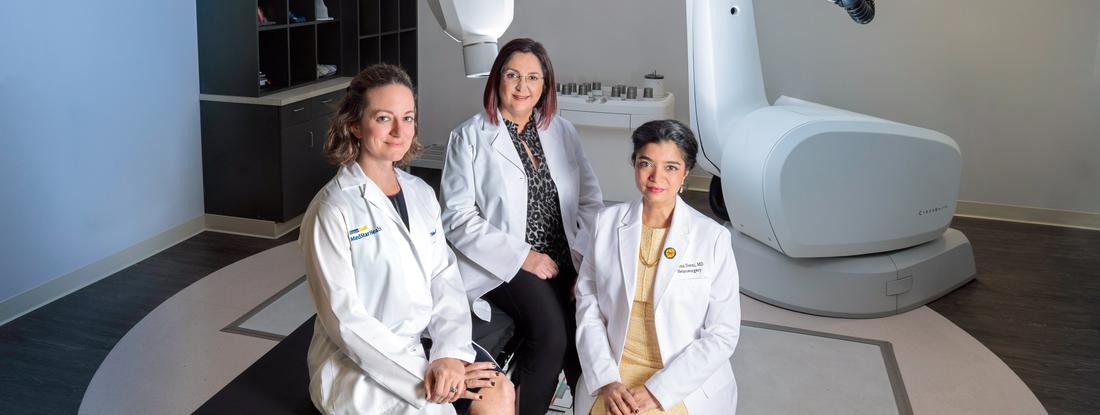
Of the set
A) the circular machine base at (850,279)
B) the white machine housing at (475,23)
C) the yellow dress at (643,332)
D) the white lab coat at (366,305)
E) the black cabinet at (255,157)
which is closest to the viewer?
the white machine housing at (475,23)

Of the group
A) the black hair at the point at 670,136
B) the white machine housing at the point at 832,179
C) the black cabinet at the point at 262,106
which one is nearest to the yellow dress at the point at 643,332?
the black hair at the point at 670,136

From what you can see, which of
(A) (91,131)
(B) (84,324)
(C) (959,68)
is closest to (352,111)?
(B) (84,324)

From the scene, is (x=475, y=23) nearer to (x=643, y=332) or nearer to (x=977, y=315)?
(x=643, y=332)

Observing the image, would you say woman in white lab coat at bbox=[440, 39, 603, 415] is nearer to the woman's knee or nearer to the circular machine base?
the woman's knee

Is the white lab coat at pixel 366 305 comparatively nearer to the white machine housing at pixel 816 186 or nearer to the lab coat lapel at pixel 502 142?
the lab coat lapel at pixel 502 142

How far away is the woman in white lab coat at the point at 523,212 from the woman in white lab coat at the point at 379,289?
0.36 meters

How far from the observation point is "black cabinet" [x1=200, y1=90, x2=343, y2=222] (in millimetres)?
4855

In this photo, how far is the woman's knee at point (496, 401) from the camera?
84.1 inches

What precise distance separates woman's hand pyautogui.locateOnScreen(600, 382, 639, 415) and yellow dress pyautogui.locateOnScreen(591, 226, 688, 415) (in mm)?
60

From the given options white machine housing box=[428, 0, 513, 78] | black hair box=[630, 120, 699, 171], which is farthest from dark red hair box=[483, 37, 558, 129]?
white machine housing box=[428, 0, 513, 78]

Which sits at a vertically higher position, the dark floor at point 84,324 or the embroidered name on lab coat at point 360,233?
the embroidered name on lab coat at point 360,233

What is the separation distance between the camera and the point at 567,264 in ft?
9.02

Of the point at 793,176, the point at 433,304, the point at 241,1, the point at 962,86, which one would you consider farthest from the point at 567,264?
the point at 962,86

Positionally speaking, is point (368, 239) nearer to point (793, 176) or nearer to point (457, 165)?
point (457, 165)
